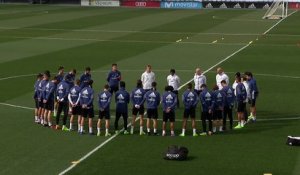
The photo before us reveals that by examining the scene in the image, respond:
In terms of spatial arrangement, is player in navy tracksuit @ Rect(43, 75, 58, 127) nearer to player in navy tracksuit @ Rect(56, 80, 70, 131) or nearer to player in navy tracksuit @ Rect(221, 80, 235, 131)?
player in navy tracksuit @ Rect(56, 80, 70, 131)

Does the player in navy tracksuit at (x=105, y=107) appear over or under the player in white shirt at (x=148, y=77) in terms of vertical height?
Answer: under

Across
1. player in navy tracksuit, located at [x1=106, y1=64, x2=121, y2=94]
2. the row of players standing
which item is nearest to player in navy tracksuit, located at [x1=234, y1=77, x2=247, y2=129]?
the row of players standing

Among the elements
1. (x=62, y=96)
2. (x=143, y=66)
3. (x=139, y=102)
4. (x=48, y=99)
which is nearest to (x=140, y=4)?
(x=143, y=66)

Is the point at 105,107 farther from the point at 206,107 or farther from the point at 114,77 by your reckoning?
the point at 114,77

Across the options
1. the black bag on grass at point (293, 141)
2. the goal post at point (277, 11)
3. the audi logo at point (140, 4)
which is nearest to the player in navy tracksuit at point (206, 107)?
the black bag on grass at point (293, 141)

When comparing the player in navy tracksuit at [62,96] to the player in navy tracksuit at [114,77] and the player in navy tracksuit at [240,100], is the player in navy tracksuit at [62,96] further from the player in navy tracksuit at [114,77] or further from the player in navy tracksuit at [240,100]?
the player in navy tracksuit at [240,100]

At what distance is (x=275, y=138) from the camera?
24.4 metres

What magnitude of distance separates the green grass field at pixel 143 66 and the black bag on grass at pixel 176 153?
293 millimetres

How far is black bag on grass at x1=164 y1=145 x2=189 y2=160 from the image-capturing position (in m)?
21.1

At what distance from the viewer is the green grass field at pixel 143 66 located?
21.0m

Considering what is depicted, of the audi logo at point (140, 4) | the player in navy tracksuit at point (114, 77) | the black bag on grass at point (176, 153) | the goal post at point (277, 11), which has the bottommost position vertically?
the black bag on grass at point (176, 153)

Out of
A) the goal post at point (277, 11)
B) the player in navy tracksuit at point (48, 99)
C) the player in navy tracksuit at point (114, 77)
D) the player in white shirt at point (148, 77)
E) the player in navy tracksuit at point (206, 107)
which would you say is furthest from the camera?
the goal post at point (277, 11)

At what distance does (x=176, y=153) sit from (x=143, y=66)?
21.9 meters

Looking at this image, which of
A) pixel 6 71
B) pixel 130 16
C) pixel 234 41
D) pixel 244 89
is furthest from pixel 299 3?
pixel 244 89
